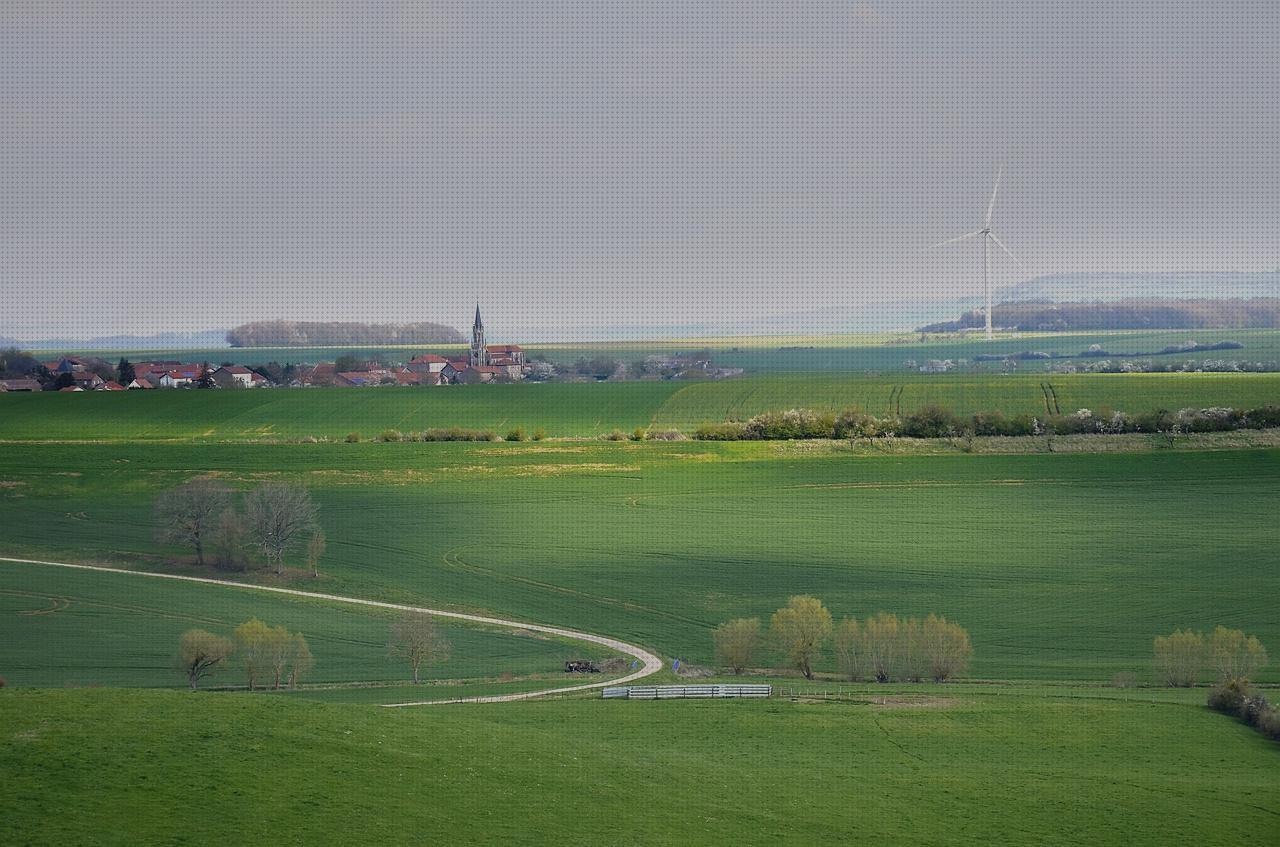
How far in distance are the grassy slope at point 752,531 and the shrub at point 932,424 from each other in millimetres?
4856

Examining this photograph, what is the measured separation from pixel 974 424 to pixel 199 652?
56.2 metres

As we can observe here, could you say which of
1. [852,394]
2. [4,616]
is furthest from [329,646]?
[852,394]

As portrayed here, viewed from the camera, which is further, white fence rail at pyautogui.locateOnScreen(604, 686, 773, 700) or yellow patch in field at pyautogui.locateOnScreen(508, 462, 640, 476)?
yellow patch in field at pyautogui.locateOnScreen(508, 462, 640, 476)

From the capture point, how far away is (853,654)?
43.2m

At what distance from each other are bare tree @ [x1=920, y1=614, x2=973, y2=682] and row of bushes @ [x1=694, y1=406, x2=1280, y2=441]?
127 feet

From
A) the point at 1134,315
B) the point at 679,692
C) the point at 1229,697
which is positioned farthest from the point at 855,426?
the point at 1134,315

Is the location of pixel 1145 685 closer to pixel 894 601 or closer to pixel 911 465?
pixel 894 601

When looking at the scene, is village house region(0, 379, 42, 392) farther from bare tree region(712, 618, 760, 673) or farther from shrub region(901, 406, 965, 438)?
bare tree region(712, 618, 760, 673)

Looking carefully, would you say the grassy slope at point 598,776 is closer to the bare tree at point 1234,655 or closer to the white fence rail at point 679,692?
the white fence rail at point 679,692

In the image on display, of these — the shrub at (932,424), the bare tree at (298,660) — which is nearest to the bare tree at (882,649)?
the bare tree at (298,660)

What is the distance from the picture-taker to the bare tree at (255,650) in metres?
40.8

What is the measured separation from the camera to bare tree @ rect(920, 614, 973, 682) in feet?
140

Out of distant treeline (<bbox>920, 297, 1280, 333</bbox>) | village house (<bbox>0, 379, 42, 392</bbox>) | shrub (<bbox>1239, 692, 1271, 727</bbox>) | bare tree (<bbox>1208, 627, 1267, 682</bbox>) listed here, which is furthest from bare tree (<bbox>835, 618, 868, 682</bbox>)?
distant treeline (<bbox>920, 297, 1280, 333</bbox>)

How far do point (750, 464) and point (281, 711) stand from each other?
169ft
